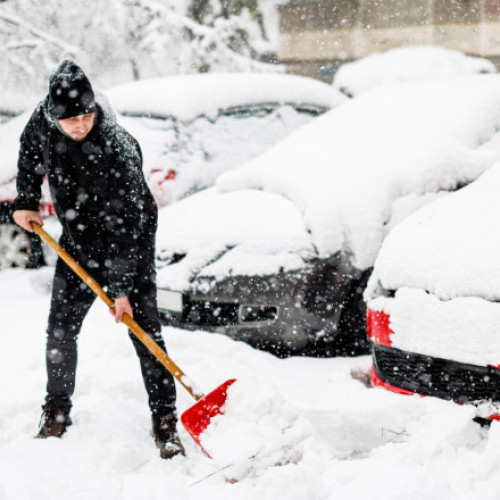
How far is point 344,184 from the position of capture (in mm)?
3695

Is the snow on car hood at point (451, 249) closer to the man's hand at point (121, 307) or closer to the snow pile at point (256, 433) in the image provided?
the snow pile at point (256, 433)

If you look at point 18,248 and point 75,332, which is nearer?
point 75,332

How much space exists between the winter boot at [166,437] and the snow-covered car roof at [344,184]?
0.97m

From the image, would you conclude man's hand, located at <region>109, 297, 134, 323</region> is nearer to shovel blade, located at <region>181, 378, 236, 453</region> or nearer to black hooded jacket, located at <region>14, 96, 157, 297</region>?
black hooded jacket, located at <region>14, 96, 157, 297</region>

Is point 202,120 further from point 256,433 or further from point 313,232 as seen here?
point 256,433

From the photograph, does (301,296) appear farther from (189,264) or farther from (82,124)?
(82,124)

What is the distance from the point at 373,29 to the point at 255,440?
12547 mm

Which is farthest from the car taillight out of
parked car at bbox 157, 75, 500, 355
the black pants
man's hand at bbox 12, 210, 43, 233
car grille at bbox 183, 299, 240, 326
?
man's hand at bbox 12, 210, 43, 233

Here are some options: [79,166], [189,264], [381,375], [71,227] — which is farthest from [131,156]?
[381,375]

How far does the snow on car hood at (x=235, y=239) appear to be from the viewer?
3527 millimetres

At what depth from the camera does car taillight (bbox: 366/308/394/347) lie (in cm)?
264

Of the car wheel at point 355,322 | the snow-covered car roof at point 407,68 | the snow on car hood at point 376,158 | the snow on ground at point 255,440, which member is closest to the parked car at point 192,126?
the snow on car hood at point 376,158

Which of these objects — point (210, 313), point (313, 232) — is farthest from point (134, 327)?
point (313, 232)

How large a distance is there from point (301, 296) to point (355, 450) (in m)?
0.94
